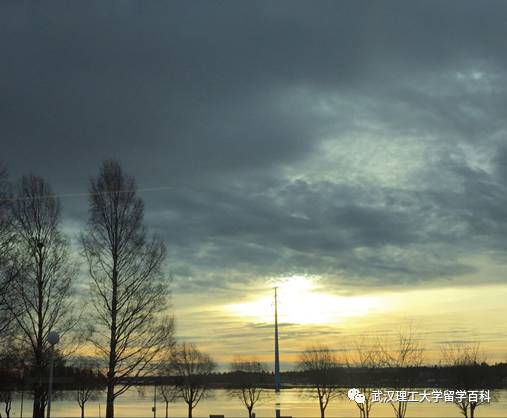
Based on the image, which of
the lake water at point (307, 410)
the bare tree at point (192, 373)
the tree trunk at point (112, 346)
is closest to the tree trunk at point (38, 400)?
the tree trunk at point (112, 346)

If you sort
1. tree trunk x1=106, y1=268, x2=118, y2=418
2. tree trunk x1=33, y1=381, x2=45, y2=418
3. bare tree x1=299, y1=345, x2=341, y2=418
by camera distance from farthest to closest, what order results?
bare tree x1=299, y1=345, x2=341, y2=418
tree trunk x1=33, y1=381, x2=45, y2=418
tree trunk x1=106, y1=268, x2=118, y2=418

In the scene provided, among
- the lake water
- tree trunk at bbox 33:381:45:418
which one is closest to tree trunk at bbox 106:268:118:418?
tree trunk at bbox 33:381:45:418

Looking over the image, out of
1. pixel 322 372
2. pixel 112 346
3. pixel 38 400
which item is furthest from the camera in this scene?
pixel 322 372

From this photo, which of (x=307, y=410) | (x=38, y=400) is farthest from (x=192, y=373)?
(x=38, y=400)

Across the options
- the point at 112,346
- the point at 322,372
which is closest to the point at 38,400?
the point at 112,346

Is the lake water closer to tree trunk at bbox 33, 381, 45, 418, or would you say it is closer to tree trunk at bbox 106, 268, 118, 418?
tree trunk at bbox 33, 381, 45, 418

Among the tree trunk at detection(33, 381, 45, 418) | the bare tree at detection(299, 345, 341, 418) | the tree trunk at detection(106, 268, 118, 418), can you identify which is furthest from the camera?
the bare tree at detection(299, 345, 341, 418)

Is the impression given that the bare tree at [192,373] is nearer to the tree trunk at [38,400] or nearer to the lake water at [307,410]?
the lake water at [307,410]

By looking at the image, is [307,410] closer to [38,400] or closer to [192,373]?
[192,373]

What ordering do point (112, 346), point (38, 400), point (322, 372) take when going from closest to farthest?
point (112, 346) < point (38, 400) < point (322, 372)

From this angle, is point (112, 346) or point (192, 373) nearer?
point (112, 346)

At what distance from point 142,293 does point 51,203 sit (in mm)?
9454

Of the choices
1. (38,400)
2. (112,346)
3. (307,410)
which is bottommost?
(307,410)

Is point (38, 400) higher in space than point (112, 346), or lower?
lower
